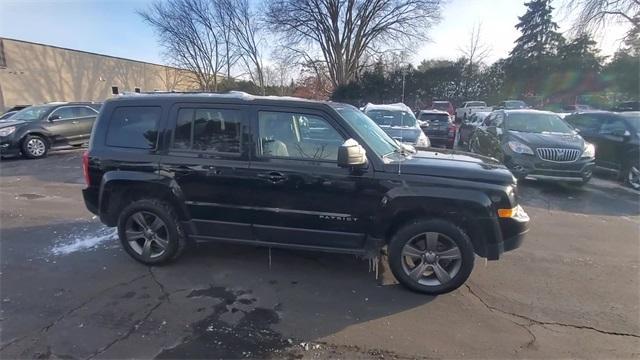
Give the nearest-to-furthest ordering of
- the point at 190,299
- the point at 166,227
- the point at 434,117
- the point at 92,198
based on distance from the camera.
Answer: the point at 190,299
the point at 166,227
the point at 92,198
the point at 434,117

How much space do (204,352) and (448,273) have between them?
2.36 metres

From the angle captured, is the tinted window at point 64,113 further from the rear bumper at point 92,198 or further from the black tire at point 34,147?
the rear bumper at point 92,198

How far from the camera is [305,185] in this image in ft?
12.3

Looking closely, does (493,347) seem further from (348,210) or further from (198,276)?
(198,276)

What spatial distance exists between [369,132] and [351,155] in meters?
0.80

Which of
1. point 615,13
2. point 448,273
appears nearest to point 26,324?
point 448,273

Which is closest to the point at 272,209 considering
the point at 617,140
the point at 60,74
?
the point at 617,140

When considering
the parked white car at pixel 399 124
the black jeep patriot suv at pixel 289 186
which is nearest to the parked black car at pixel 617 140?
the parked white car at pixel 399 124

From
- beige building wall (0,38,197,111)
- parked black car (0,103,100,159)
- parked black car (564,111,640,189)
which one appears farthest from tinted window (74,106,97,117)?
parked black car (564,111,640,189)

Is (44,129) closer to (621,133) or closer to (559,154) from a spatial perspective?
(559,154)

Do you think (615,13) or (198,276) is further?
(615,13)

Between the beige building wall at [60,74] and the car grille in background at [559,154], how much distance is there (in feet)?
86.8

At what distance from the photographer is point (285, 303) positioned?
11.5 ft

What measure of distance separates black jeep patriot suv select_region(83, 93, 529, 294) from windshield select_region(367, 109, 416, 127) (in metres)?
6.62
